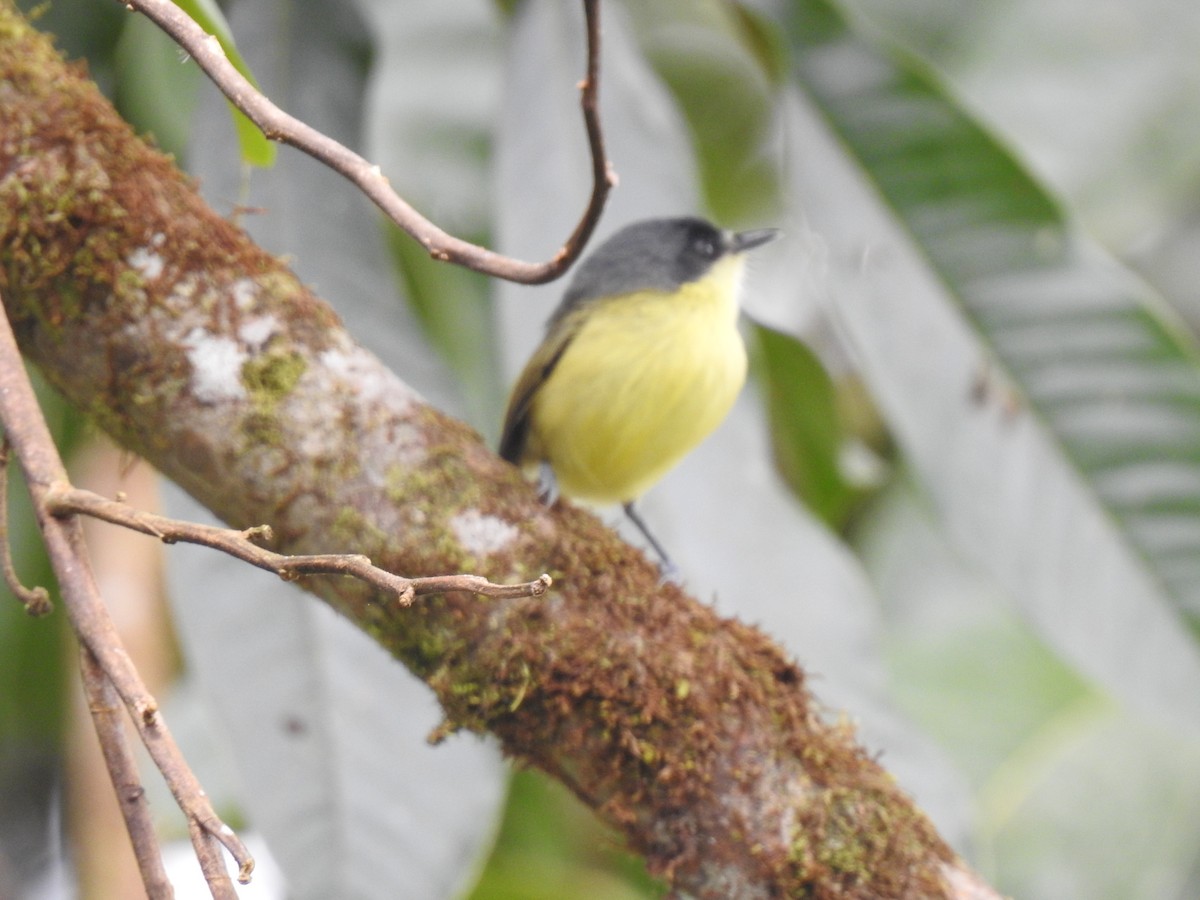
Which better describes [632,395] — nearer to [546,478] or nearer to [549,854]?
[546,478]

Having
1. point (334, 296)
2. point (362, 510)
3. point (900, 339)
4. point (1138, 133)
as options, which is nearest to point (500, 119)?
point (334, 296)

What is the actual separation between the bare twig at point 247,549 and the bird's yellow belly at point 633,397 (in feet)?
4.03

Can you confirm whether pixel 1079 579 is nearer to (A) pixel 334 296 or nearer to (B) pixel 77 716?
(A) pixel 334 296

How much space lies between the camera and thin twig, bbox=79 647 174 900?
1067 millimetres

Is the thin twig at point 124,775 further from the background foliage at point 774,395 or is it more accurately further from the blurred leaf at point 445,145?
the blurred leaf at point 445,145

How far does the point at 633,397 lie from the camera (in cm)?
246

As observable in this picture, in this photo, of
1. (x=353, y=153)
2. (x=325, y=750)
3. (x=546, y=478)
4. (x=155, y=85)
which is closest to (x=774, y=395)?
(x=546, y=478)

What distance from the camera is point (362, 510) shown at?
1.74 meters

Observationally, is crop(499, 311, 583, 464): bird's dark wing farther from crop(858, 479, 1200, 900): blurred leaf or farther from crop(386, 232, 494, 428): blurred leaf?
crop(858, 479, 1200, 900): blurred leaf

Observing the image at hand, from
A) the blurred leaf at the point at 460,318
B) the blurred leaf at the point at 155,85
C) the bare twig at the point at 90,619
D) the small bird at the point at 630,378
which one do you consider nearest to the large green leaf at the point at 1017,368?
the small bird at the point at 630,378

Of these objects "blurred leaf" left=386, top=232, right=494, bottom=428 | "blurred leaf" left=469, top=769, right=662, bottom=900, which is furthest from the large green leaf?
"blurred leaf" left=469, top=769, right=662, bottom=900

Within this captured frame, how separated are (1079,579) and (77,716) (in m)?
2.37

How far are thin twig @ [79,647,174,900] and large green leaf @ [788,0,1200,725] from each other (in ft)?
6.58

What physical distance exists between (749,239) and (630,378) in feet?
1.73
